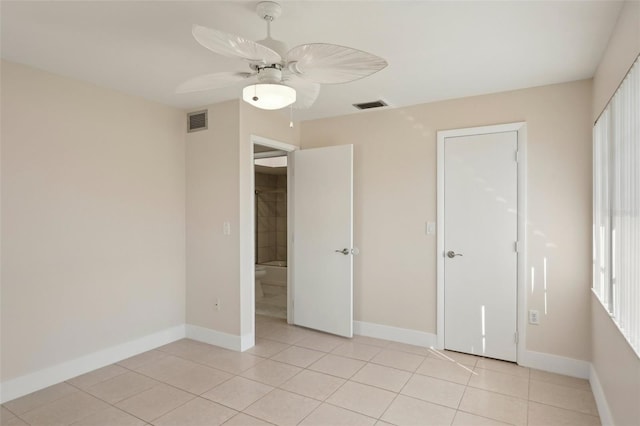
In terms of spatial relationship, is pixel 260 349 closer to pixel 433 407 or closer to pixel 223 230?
pixel 223 230

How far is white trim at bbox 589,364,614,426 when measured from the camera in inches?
88.4

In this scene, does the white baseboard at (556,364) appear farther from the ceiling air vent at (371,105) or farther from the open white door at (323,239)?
the ceiling air vent at (371,105)

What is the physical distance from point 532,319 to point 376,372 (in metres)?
1.45

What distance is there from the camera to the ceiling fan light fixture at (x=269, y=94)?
6.12 ft

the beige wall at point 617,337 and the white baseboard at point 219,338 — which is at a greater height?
the beige wall at point 617,337

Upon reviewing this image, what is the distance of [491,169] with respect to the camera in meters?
3.41

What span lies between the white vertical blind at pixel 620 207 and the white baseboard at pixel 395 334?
155 centimetres

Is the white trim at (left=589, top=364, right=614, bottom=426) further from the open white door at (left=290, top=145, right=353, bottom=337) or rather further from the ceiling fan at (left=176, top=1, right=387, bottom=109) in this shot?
the ceiling fan at (left=176, top=1, right=387, bottom=109)

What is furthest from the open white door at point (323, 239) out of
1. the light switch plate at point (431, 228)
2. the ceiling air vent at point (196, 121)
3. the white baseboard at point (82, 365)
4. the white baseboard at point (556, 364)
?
the white baseboard at point (556, 364)

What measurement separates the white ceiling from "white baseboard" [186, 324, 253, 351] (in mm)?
2437

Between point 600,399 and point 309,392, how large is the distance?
200 centimetres

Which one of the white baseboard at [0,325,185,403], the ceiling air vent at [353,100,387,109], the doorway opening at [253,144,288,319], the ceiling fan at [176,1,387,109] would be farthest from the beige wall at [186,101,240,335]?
the doorway opening at [253,144,288,319]

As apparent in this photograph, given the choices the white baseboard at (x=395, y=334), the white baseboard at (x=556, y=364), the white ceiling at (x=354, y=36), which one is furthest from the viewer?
the white baseboard at (x=395, y=334)

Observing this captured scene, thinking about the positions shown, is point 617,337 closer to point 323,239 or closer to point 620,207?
point 620,207
